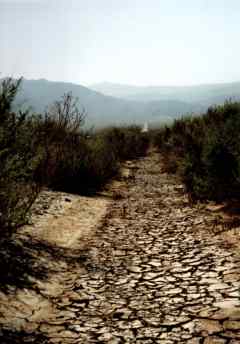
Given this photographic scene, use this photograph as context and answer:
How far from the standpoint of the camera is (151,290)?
5430 mm

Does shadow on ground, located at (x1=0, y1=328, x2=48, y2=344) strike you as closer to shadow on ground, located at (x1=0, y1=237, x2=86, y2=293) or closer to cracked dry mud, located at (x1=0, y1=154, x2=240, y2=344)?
cracked dry mud, located at (x1=0, y1=154, x2=240, y2=344)

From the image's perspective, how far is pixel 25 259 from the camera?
6230mm

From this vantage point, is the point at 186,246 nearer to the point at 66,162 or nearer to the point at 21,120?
the point at 21,120

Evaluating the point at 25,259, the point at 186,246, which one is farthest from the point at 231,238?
the point at 25,259

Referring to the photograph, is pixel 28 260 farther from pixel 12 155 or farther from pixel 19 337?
pixel 19 337

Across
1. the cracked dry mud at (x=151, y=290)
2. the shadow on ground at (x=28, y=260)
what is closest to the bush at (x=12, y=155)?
the shadow on ground at (x=28, y=260)

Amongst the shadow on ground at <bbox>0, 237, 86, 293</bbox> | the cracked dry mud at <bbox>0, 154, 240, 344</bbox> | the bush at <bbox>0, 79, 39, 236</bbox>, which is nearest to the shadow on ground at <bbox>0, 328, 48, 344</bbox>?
the cracked dry mud at <bbox>0, 154, 240, 344</bbox>

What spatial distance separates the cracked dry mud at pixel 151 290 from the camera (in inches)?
167

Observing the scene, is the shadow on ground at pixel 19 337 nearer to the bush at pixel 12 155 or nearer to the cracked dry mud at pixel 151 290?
the cracked dry mud at pixel 151 290

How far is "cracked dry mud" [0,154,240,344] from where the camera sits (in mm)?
4230

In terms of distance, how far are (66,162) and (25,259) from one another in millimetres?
7242

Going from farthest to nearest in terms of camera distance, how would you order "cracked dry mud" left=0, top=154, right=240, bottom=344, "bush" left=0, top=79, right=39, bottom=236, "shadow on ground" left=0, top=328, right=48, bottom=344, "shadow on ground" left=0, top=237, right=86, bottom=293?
"bush" left=0, top=79, right=39, bottom=236 → "shadow on ground" left=0, top=237, right=86, bottom=293 → "cracked dry mud" left=0, top=154, right=240, bottom=344 → "shadow on ground" left=0, top=328, right=48, bottom=344

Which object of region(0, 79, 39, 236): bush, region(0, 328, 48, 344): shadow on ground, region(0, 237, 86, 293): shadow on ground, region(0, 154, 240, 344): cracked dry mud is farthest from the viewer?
region(0, 79, 39, 236): bush

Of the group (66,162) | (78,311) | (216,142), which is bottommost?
(78,311)
